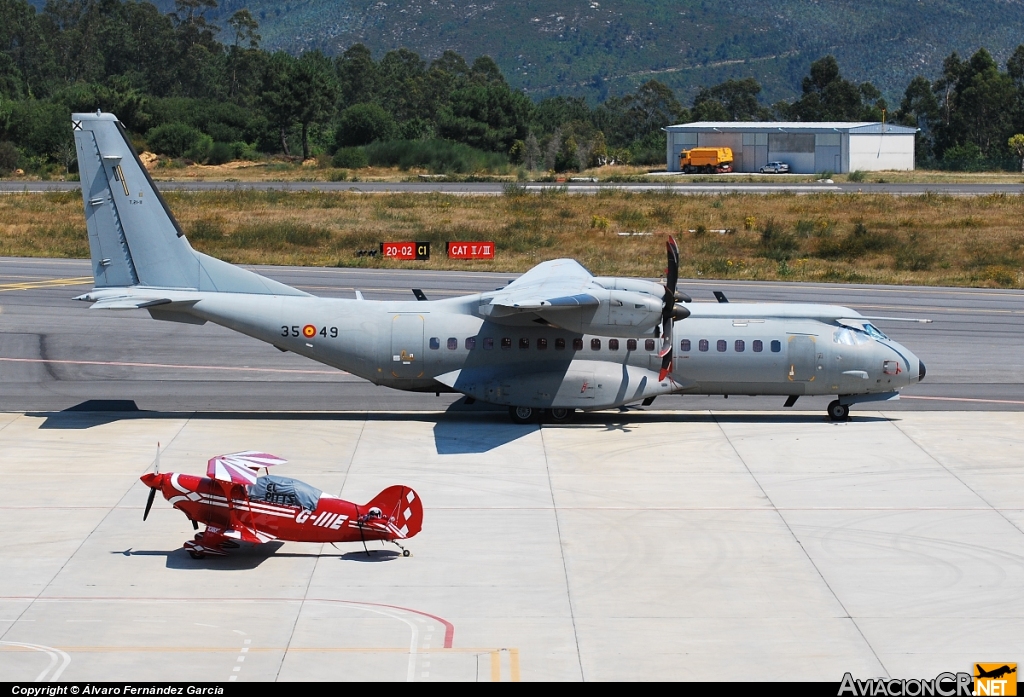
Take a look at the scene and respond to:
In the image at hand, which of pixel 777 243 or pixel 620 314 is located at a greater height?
pixel 620 314

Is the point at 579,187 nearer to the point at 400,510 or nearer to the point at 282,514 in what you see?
the point at 400,510

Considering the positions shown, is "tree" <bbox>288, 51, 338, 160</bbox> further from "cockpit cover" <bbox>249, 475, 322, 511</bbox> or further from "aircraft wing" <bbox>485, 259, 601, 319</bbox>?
"cockpit cover" <bbox>249, 475, 322, 511</bbox>

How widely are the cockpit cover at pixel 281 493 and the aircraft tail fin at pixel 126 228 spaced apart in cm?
1090

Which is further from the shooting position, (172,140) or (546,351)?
(172,140)

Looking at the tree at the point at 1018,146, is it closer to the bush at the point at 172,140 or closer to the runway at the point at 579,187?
the runway at the point at 579,187

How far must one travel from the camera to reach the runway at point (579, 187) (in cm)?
8548

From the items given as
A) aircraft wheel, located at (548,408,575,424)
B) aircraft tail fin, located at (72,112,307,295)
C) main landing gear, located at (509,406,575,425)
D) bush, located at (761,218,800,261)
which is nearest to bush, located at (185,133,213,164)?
bush, located at (761,218,800,261)

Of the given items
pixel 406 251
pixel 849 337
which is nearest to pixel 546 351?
Result: pixel 849 337

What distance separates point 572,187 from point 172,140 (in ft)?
171

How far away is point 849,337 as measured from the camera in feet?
94.8

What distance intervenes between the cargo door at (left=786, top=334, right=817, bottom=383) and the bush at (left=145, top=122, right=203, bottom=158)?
10358 centimetres

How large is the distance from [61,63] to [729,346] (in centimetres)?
17945

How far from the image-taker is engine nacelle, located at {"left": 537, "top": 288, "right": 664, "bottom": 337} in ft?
84.6

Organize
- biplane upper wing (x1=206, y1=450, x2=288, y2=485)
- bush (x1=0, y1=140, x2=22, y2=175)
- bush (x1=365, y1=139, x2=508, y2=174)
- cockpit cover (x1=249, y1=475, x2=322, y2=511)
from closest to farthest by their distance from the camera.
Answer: biplane upper wing (x1=206, y1=450, x2=288, y2=485) < cockpit cover (x1=249, y1=475, x2=322, y2=511) < bush (x1=0, y1=140, x2=22, y2=175) < bush (x1=365, y1=139, x2=508, y2=174)
